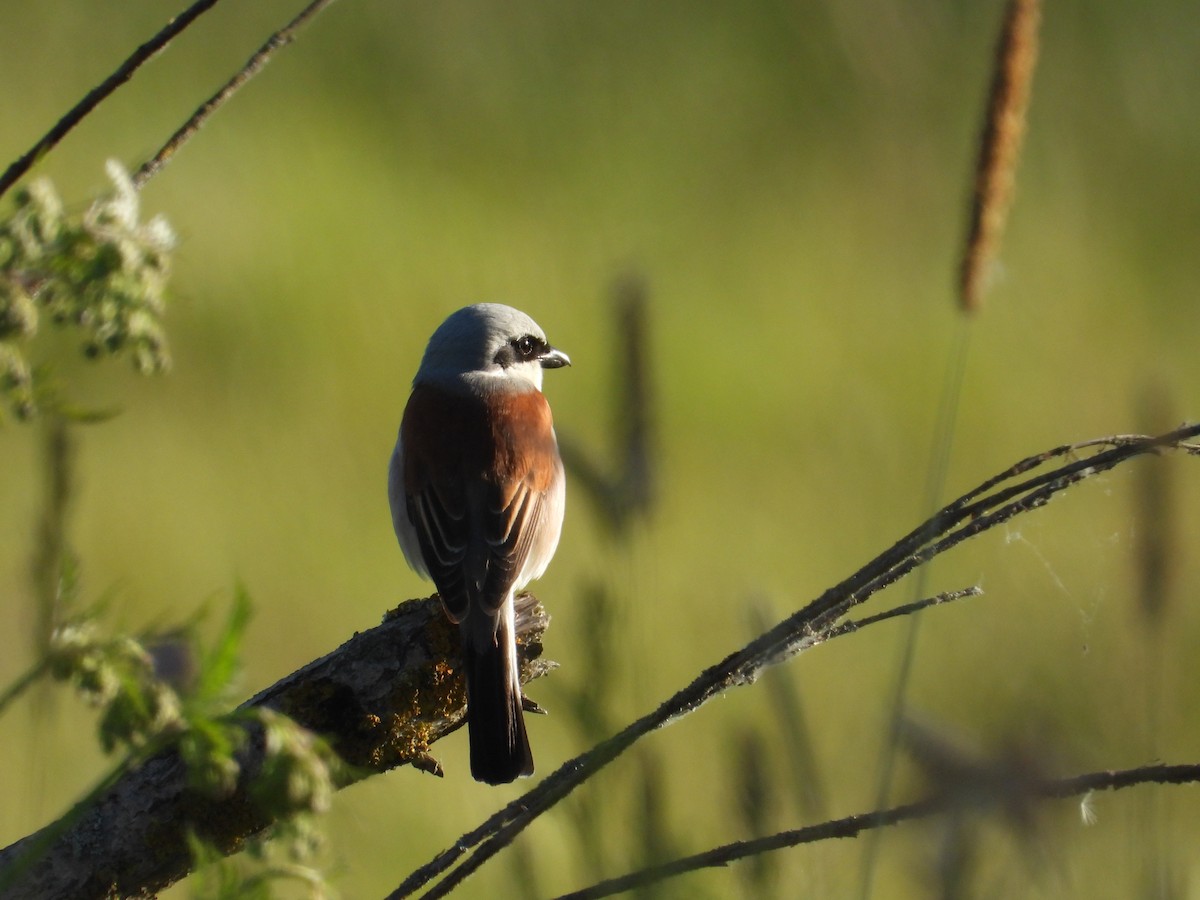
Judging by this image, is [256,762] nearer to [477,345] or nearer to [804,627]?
[804,627]

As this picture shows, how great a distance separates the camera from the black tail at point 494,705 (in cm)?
258

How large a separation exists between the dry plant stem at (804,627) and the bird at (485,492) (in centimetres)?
98

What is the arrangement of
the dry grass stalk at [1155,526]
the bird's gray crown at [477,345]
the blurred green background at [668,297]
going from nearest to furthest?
the dry grass stalk at [1155,526] < the bird's gray crown at [477,345] < the blurred green background at [668,297]

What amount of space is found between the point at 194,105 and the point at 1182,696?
20.1 ft

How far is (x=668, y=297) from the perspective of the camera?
30.3 ft

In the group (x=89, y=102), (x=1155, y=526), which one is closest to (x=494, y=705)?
(x=1155, y=526)

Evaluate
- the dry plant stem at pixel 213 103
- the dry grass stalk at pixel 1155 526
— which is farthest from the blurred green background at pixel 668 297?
the dry plant stem at pixel 213 103

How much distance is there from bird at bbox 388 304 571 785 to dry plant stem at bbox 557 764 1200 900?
107cm

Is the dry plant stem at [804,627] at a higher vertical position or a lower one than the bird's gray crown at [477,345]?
lower

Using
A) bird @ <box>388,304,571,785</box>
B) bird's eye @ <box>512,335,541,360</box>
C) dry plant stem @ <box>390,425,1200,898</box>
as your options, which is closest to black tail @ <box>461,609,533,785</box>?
bird @ <box>388,304,571,785</box>

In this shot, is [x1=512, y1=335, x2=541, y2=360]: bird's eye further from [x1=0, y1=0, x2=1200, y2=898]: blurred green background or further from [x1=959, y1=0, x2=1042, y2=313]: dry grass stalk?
[x1=959, y1=0, x2=1042, y2=313]: dry grass stalk

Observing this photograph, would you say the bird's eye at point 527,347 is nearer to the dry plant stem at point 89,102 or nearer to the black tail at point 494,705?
the black tail at point 494,705

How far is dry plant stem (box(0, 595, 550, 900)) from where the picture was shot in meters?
1.66

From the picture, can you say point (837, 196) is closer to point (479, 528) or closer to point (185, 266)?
point (185, 266)
